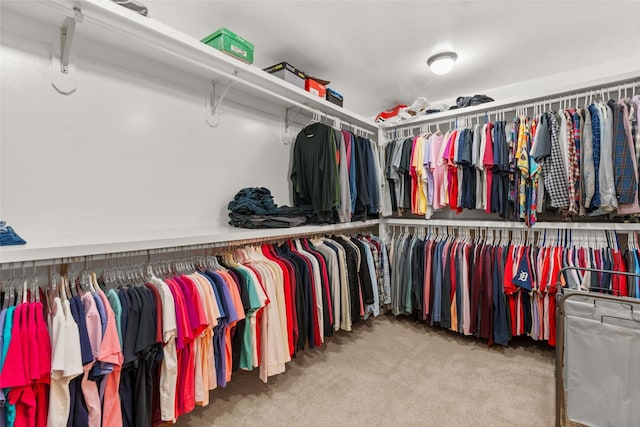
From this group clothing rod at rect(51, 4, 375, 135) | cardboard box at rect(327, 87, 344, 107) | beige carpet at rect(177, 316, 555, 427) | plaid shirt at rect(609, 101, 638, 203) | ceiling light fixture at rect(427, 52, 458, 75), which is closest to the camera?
clothing rod at rect(51, 4, 375, 135)

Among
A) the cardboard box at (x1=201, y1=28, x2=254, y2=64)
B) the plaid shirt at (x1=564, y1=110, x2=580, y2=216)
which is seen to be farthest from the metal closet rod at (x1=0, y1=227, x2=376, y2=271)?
the plaid shirt at (x1=564, y1=110, x2=580, y2=216)

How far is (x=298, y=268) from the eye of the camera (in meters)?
2.06

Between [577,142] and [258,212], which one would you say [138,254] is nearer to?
[258,212]

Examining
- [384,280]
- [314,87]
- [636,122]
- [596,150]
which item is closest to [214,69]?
[314,87]

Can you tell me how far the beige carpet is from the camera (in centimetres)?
173

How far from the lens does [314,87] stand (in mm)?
2469

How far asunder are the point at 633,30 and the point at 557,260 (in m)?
1.86

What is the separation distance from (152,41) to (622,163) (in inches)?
117

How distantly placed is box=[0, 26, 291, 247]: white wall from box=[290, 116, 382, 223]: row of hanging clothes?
0.52 metres

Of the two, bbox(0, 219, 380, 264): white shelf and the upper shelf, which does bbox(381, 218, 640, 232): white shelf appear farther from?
bbox(0, 219, 380, 264): white shelf

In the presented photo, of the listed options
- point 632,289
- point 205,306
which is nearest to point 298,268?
point 205,306

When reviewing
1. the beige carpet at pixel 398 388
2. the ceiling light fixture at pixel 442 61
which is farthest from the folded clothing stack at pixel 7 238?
the ceiling light fixture at pixel 442 61

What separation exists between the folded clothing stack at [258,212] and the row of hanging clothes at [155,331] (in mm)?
202

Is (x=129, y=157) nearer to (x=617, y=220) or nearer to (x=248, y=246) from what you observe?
(x=248, y=246)
